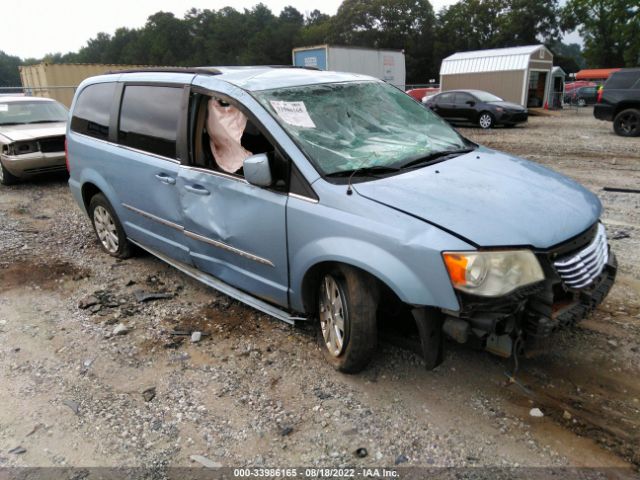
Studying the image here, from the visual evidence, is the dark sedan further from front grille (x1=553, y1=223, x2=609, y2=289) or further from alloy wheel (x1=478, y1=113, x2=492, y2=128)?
A: front grille (x1=553, y1=223, x2=609, y2=289)

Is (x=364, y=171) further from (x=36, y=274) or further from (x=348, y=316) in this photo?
(x=36, y=274)

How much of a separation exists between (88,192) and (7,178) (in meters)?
4.82

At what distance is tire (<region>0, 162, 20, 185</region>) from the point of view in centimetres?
890

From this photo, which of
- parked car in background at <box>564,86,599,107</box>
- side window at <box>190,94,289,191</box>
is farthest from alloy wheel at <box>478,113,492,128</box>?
parked car in background at <box>564,86,599,107</box>

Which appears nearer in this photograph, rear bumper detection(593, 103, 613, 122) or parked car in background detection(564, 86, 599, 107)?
rear bumper detection(593, 103, 613, 122)

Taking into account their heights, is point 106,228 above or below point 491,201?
below

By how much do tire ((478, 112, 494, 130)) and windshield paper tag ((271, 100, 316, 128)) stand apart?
15707mm

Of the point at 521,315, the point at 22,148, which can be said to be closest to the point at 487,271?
the point at 521,315

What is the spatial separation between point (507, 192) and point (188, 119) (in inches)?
91.8

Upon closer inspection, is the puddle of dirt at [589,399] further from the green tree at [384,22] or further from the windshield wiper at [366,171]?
the green tree at [384,22]

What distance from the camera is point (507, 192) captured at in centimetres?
290

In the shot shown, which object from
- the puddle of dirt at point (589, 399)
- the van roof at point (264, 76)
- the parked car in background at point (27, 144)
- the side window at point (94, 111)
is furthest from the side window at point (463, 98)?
the puddle of dirt at point (589, 399)

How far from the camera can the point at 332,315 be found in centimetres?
316

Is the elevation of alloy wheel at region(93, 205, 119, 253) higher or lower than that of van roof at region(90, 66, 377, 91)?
lower
